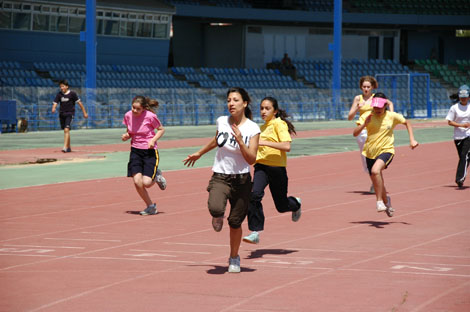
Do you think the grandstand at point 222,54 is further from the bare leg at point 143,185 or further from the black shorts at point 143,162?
the bare leg at point 143,185

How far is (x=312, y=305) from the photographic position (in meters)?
7.59

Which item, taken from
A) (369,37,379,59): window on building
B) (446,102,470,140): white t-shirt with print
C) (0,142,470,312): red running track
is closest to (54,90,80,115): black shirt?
→ (0,142,470,312): red running track

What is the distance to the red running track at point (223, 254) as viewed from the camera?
785 centimetres

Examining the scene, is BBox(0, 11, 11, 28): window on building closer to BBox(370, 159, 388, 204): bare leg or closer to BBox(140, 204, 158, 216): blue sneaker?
BBox(140, 204, 158, 216): blue sneaker

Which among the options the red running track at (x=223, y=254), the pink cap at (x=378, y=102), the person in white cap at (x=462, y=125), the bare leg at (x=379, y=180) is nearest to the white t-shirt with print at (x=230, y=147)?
the red running track at (x=223, y=254)

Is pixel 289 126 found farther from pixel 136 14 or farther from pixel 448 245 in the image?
pixel 136 14

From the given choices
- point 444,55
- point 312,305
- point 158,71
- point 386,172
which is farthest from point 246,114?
point 444,55

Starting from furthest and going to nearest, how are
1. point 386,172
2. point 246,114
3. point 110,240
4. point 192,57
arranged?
point 192,57 < point 386,172 < point 110,240 < point 246,114

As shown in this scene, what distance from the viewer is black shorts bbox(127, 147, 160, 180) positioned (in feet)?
46.6

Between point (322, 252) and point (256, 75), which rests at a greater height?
point (256, 75)

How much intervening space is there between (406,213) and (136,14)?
4514 cm

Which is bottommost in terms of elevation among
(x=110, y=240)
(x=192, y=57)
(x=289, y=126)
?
(x=110, y=240)

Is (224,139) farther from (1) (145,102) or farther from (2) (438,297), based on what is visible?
(1) (145,102)

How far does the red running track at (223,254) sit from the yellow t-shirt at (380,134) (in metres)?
0.94
